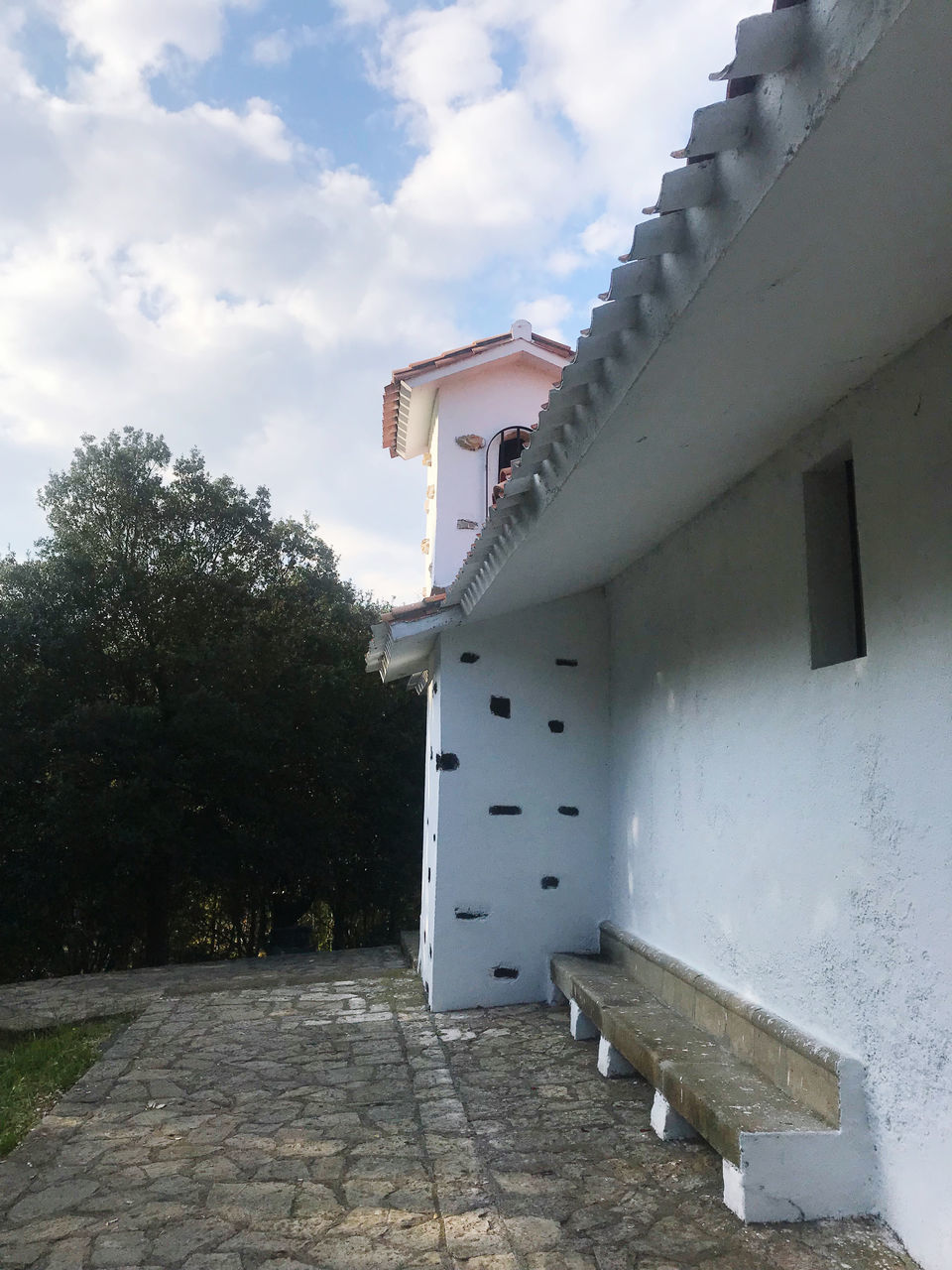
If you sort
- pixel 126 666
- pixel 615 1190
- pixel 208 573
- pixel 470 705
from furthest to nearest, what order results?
pixel 208 573
pixel 126 666
pixel 470 705
pixel 615 1190

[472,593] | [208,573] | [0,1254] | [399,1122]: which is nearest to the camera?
[0,1254]

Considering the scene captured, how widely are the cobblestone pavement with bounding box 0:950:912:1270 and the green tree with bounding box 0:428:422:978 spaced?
4.93m

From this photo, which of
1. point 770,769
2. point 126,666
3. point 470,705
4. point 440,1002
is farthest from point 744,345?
point 126,666

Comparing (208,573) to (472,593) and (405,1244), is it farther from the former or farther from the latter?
(405,1244)

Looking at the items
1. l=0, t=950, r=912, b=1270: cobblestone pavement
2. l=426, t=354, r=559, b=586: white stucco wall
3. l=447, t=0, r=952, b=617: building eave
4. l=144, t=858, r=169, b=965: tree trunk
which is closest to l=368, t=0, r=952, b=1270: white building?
l=447, t=0, r=952, b=617: building eave

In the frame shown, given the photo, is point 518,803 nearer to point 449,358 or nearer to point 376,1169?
point 376,1169

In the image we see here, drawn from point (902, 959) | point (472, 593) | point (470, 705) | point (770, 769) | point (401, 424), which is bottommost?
point (902, 959)

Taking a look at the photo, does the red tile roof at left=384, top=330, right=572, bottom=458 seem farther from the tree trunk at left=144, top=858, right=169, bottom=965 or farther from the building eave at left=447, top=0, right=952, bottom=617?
the tree trunk at left=144, top=858, right=169, bottom=965

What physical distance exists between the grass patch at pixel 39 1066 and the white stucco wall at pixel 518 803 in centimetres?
204

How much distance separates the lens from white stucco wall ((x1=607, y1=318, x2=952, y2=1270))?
233 centimetres

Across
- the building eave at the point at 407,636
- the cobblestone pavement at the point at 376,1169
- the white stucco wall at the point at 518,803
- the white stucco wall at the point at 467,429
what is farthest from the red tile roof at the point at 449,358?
the cobblestone pavement at the point at 376,1169

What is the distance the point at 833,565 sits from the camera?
10.3ft

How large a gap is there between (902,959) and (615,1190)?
1.30 meters

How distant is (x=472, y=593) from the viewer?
5.22 meters
